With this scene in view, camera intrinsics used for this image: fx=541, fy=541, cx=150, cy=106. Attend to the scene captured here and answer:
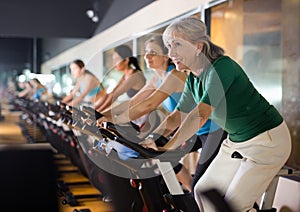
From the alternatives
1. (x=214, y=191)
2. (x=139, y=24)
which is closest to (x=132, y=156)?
(x=214, y=191)

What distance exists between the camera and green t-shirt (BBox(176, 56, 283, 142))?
95.5 inches

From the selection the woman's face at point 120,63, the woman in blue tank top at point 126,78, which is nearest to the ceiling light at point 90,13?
the woman in blue tank top at point 126,78

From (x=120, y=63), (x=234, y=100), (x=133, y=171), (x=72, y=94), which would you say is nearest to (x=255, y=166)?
(x=234, y=100)

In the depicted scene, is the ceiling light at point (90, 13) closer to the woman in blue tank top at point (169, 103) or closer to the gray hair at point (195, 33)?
the woman in blue tank top at point (169, 103)

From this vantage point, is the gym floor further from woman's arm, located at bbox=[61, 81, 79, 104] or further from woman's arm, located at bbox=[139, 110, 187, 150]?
woman's arm, located at bbox=[61, 81, 79, 104]

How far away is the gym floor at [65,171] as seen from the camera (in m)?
4.78

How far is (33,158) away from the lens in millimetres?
1312

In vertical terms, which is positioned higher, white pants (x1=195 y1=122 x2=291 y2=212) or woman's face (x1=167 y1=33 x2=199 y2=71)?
woman's face (x1=167 y1=33 x2=199 y2=71)

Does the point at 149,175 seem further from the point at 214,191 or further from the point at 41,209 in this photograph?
the point at 41,209

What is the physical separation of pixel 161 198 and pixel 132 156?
0.30 metres

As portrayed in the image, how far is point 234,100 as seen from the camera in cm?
249

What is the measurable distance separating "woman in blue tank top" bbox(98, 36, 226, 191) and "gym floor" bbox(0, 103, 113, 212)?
61 centimetres

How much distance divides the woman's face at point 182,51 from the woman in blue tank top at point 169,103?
584 mm

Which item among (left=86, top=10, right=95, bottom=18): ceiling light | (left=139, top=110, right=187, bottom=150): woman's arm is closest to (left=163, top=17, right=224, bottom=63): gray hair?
(left=139, top=110, right=187, bottom=150): woman's arm
